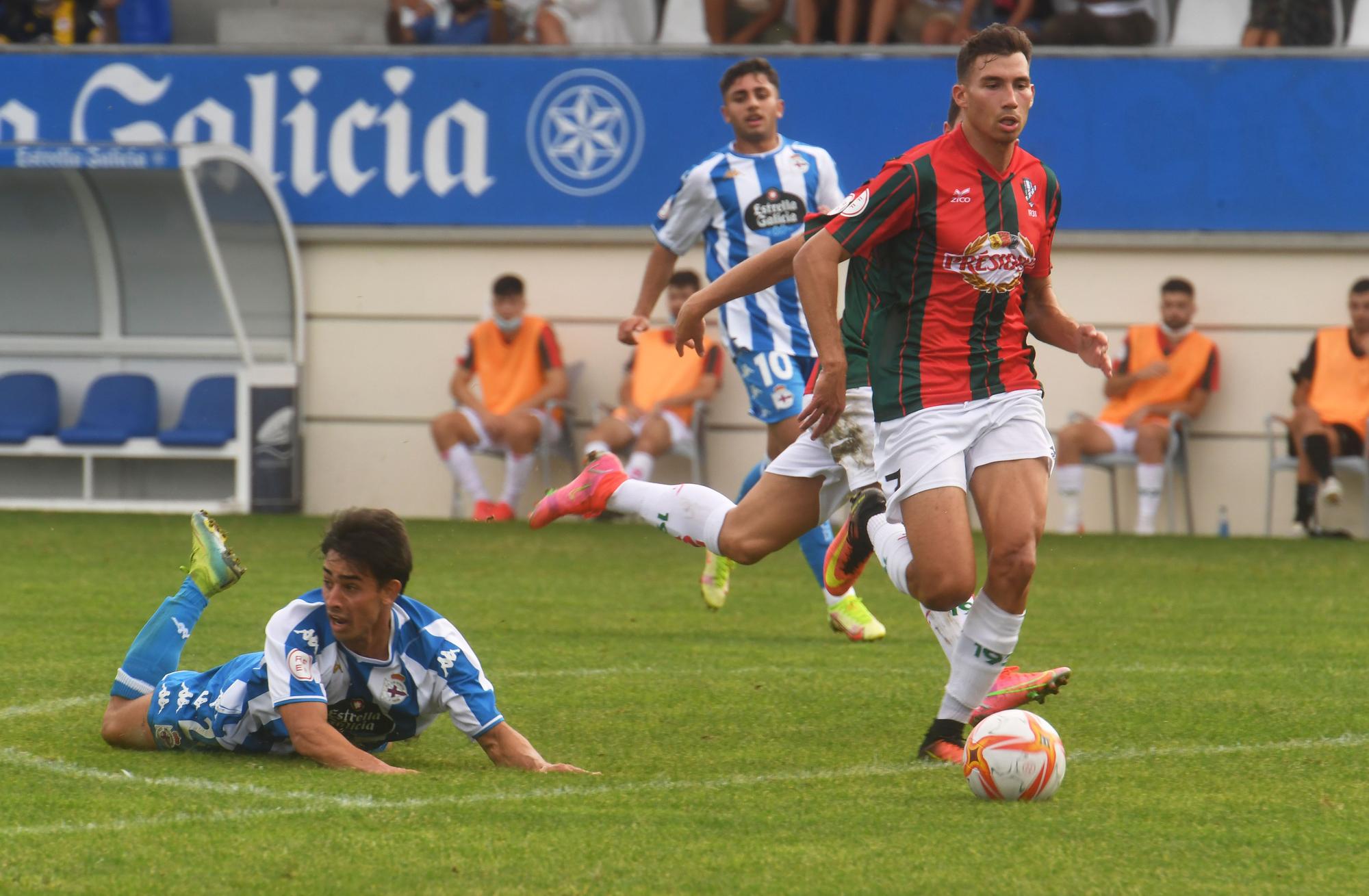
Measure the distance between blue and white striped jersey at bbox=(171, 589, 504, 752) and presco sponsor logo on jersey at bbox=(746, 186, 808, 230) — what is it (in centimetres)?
377

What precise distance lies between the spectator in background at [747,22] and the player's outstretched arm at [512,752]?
10.4 m

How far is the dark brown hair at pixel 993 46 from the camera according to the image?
5.24 metres

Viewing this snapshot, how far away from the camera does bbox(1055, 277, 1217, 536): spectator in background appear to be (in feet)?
44.7

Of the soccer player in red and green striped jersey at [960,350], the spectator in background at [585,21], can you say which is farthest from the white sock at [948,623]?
the spectator in background at [585,21]

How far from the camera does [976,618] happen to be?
529cm

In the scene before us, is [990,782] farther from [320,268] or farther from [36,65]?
[36,65]

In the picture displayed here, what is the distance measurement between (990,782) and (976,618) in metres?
0.64

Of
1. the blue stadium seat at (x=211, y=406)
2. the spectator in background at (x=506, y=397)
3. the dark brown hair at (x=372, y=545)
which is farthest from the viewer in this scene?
the blue stadium seat at (x=211, y=406)

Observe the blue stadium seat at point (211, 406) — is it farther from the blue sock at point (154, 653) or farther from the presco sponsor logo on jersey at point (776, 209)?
the blue sock at point (154, 653)

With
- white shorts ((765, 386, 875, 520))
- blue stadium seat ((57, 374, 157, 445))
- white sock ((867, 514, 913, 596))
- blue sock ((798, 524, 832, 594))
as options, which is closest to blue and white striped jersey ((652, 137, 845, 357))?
blue sock ((798, 524, 832, 594))

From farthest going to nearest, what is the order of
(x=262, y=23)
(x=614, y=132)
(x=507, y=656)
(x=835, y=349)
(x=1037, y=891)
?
1. (x=262, y=23)
2. (x=614, y=132)
3. (x=507, y=656)
4. (x=835, y=349)
5. (x=1037, y=891)

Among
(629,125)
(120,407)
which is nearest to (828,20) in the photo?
(629,125)

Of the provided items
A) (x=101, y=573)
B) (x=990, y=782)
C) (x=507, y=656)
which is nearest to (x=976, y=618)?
(x=990, y=782)

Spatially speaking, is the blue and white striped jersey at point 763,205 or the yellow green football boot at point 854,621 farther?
the blue and white striped jersey at point 763,205
